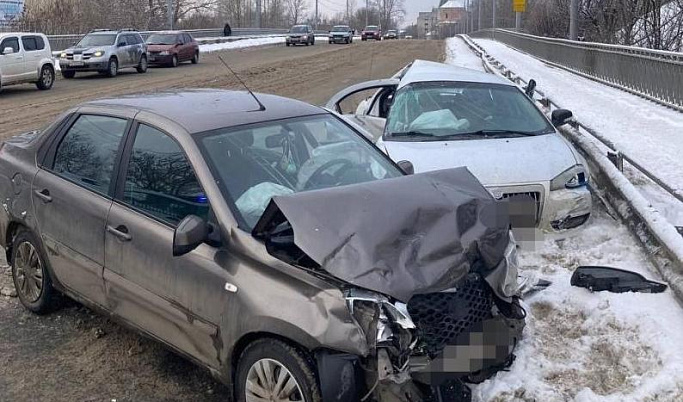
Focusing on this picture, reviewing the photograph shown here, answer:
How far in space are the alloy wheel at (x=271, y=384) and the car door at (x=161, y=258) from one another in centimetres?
30

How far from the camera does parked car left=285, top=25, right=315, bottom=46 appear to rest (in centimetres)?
5519

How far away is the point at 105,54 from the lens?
A: 26.2 m

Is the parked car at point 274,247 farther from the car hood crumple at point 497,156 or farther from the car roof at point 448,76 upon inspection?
the car roof at point 448,76

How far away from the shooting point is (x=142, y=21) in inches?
2094

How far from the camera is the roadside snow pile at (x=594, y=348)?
12.1ft

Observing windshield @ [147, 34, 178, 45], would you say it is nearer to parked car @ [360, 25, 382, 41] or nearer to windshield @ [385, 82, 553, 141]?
windshield @ [385, 82, 553, 141]

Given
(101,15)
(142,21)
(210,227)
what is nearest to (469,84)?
(210,227)

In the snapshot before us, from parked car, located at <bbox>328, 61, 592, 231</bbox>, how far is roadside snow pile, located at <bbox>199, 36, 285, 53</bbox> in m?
39.3

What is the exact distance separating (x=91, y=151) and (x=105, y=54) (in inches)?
913

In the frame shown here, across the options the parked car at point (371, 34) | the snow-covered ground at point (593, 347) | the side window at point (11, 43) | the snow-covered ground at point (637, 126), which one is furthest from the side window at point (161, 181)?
the parked car at point (371, 34)

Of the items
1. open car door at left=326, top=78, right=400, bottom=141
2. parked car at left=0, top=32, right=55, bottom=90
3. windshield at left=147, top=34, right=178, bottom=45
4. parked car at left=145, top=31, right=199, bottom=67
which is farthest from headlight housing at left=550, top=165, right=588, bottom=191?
windshield at left=147, top=34, right=178, bottom=45

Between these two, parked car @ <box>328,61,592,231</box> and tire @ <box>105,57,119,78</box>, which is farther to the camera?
tire @ <box>105,57,119,78</box>

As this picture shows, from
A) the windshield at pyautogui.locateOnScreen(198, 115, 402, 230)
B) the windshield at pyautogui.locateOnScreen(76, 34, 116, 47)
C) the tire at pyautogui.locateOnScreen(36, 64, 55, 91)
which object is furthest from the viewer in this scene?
the windshield at pyautogui.locateOnScreen(76, 34, 116, 47)

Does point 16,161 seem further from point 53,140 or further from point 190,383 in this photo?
point 190,383
